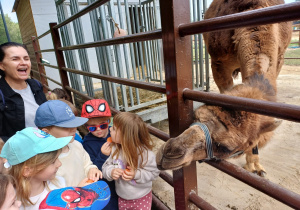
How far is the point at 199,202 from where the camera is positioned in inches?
56.7

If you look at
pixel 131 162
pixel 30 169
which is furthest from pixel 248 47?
pixel 30 169

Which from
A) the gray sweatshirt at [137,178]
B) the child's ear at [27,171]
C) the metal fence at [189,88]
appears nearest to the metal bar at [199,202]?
the metal fence at [189,88]

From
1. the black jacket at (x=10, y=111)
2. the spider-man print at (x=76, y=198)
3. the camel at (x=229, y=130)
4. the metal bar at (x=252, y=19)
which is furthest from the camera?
the black jacket at (x=10, y=111)

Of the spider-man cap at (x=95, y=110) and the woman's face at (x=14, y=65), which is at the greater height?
the woman's face at (x=14, y=65)

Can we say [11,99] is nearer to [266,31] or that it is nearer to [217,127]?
[217,127]

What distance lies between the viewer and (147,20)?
211 inches

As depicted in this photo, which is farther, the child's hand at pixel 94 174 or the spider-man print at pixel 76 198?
the child's hand at pixel 94 174

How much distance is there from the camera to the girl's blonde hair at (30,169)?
1134 mm

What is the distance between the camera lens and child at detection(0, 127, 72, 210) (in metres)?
1.15

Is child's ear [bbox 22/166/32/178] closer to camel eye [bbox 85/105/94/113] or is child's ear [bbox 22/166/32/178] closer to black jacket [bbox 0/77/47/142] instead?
camel eye [bbox 85/105/94/113]

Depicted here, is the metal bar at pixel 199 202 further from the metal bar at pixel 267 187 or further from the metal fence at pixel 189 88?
the metal bar at pixel 267 187

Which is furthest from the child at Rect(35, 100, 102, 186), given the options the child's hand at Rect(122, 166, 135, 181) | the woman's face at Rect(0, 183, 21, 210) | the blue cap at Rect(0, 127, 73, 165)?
the woman's face at Rect(0, 183, 21, 210)

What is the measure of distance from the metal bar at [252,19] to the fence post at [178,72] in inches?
3.0

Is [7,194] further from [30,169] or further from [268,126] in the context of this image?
[268,126]
